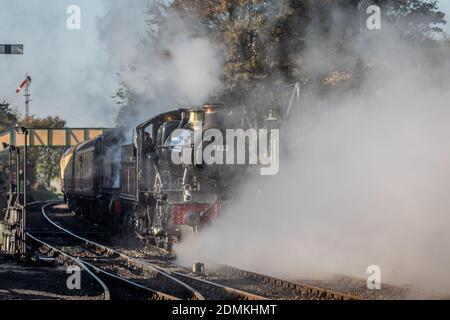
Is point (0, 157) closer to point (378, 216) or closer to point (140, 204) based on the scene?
point (140, 204)

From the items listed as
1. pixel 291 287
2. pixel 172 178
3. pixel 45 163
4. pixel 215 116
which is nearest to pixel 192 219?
pixel 172 178

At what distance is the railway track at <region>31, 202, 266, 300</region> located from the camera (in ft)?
35.4

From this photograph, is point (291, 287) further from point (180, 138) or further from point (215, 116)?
point (180, 138)

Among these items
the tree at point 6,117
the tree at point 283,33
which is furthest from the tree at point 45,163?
the tree at point 283,33

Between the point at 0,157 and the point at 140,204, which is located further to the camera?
the point at 0,157

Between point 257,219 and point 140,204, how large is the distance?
3350mm

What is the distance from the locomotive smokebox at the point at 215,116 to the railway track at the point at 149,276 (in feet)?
8.97

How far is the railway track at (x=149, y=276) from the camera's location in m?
10.8

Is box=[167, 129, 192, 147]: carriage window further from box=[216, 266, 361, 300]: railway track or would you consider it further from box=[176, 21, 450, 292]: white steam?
box=[216, 266, 361, 300]: railway track

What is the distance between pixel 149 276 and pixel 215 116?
10.5 ft
